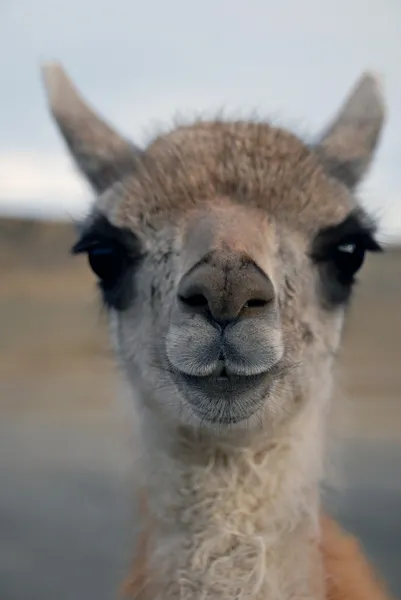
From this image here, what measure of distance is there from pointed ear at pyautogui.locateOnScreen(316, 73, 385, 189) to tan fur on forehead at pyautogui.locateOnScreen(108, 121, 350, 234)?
98 mm

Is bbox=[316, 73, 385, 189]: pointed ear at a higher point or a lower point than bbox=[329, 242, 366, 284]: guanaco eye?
higher

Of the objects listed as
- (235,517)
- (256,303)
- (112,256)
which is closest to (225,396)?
(256,303)

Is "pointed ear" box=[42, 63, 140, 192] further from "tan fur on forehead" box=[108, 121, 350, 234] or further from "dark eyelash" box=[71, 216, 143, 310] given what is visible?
"dark eyelash" box=[71, 216, 143, 310]

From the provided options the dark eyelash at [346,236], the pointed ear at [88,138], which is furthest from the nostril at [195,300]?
the pointed ear at [88,138]

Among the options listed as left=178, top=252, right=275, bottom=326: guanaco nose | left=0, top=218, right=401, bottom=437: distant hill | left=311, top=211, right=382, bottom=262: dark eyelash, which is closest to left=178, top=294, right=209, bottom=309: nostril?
left=178, top=252, right=275, bottom=326: guanaco nose

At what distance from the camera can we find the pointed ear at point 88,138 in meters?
2.47

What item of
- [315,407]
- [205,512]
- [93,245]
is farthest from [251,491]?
[93,245]

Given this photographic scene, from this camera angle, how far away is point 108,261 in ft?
7.44

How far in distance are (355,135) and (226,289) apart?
1.03 meters

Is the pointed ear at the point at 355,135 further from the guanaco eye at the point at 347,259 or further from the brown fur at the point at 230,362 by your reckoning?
the guanaco eye at the point at 347,259

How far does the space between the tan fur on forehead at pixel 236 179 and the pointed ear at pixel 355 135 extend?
0.32 ft

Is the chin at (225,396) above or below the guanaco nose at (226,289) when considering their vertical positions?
below

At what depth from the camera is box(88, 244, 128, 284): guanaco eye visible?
222cm

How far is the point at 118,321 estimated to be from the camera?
2.32m
